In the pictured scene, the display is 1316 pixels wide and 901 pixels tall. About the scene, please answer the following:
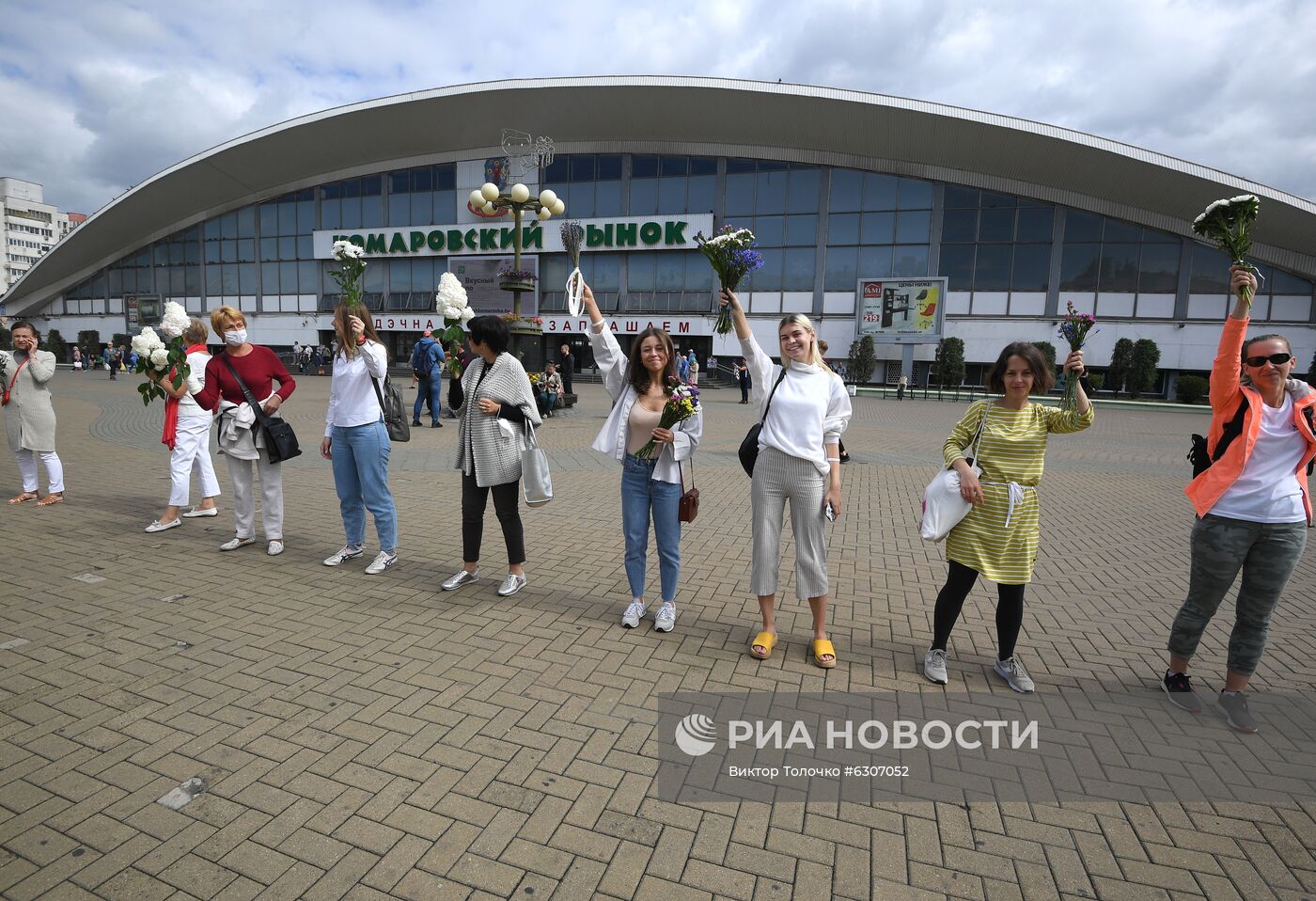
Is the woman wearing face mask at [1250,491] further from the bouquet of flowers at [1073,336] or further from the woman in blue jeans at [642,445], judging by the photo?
the woman in blue jeans at [642,445]

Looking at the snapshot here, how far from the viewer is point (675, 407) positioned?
12.5ft

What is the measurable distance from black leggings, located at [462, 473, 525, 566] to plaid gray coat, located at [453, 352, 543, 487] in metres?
0.09

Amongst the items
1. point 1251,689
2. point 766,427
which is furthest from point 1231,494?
point 766,427

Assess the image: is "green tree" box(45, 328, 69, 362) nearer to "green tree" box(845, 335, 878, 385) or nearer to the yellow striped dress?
"green tree" box(845, 335, 878, 385)

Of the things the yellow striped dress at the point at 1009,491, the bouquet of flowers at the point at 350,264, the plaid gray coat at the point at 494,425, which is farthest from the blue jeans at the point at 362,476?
the yellow striped dress at the point at 1009,491

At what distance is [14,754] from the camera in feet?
8.83

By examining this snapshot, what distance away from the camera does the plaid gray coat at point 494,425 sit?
445 centimetres

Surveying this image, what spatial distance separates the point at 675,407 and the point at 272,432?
3.32 metres

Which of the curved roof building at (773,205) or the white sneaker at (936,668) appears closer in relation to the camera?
the white sneaker at (936,668)

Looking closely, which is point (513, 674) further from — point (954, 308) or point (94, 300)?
point (94, 300)

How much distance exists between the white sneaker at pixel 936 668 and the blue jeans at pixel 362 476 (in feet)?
12.1

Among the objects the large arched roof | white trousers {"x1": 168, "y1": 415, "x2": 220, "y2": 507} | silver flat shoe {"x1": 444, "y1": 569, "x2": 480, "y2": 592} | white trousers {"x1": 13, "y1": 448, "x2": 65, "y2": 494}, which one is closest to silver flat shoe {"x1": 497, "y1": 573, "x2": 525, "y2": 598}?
silver flat shoe {"x1": 444, "y1": 569, "x2": 480, "y2": 592}

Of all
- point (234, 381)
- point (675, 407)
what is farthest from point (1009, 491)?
point (234, 381)

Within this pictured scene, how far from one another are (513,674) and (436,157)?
4008 cm
